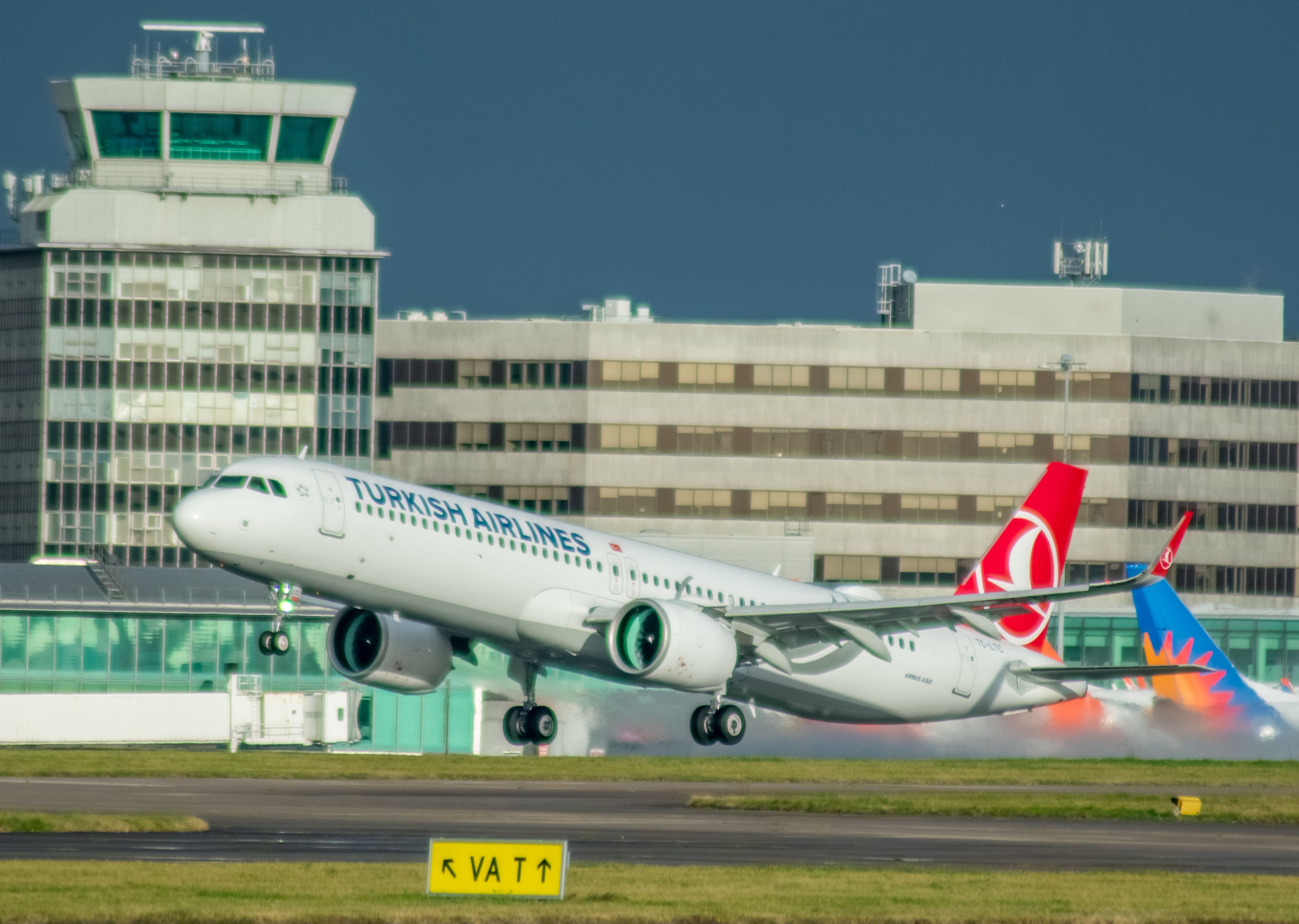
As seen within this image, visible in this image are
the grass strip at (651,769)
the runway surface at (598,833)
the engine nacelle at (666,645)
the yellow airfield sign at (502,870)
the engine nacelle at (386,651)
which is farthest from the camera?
the grass strip at (651,769)

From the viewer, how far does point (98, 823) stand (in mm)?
41406

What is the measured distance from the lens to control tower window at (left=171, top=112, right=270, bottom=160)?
5172 inches

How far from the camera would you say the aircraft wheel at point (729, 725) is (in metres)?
54.4

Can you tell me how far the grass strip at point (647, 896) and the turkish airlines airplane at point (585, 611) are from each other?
12564 millimetres

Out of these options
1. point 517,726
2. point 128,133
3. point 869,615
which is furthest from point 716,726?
point 128,133

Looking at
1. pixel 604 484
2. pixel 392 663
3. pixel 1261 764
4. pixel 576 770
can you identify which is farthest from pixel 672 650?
pixel 604 484

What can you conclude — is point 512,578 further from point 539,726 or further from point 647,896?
point 647,896

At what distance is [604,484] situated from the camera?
447 feet

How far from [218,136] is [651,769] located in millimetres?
77708

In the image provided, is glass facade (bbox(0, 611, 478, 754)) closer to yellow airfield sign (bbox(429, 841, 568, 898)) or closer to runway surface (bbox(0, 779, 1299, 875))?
runway surface (bbox(0, 779, 1299, 875))

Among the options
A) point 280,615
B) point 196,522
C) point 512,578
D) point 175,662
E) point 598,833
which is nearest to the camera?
point 598,833

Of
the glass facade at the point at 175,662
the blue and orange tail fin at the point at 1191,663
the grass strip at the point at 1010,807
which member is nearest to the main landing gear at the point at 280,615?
the grass strip at the point at 1010,807

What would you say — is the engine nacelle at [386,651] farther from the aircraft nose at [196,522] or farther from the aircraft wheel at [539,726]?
the aircraft nose at [196,522]

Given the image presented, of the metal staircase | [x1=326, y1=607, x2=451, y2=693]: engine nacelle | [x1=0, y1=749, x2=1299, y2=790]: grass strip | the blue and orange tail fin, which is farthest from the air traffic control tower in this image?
[x1=326, y1=607, x2=451, y2=693]: engine nacelle
